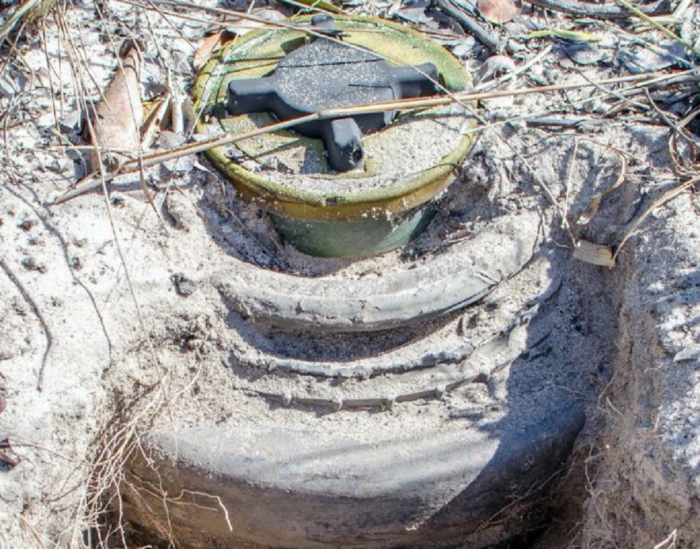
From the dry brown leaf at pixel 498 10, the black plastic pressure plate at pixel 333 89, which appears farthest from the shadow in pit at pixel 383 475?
the dry brown leaf at pixel 498 10

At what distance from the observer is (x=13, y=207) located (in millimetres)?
1960

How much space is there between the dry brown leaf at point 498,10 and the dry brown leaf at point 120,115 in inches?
33.2

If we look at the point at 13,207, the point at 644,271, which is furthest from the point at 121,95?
Result: the point at 644,271

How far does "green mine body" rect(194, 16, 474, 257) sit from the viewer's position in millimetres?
1962

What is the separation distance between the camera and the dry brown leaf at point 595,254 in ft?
6.65

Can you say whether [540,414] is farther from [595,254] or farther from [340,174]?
[340,174]

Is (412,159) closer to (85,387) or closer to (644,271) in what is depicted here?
(644,271)

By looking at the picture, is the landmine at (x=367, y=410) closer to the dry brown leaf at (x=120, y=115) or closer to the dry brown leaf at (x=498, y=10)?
the dry brown leaf at (x=120, y=115)

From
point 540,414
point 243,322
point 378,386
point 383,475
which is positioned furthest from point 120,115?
point 540,414

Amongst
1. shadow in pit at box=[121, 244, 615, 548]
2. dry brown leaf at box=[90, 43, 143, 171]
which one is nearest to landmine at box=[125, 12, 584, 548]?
shadow in pit at box=[121, 244, 615, 548]

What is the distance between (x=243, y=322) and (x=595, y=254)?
71cm

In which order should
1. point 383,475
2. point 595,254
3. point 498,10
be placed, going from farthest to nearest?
point 498,10, point 595,254, point 383,475

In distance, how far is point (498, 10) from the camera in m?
2.47

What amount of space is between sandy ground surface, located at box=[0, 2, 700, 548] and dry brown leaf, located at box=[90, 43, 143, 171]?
0.04 metres
